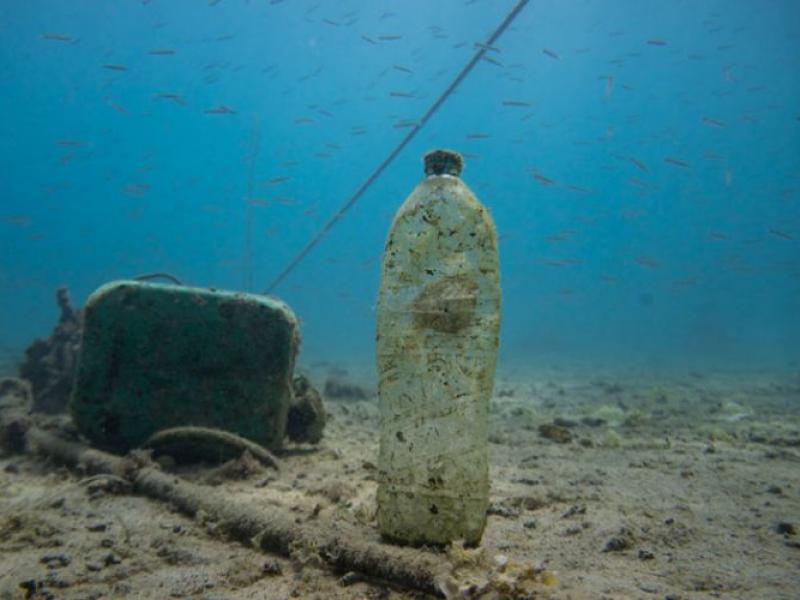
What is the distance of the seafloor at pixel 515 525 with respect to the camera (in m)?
2.09

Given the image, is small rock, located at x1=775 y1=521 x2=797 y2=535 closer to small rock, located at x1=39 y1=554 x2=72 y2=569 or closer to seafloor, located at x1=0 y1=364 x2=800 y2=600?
seafloor, located at x1=0 y1=364 x2=800 y2=600

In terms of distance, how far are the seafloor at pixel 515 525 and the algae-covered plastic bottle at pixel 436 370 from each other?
0.31m

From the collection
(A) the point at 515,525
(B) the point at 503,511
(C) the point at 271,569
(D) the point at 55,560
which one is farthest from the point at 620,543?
(D) the point at 55,560

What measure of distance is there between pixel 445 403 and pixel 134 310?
3071 mm

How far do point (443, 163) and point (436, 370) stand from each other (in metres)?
1.08

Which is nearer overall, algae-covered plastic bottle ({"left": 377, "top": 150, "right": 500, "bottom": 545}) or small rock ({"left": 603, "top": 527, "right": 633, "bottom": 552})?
algae-covered plastic bottle ({"left": 377, "top": 150, "right": 500, "bottom": 545})

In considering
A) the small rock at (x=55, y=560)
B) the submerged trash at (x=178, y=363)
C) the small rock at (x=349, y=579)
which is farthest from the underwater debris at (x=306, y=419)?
the small rock at (x=349, y=579)

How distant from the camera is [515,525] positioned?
2934 mm

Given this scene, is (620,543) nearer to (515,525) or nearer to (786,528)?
(515,525)

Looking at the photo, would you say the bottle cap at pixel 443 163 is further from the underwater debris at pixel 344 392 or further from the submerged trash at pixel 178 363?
the underwater debris at pixel 344 392

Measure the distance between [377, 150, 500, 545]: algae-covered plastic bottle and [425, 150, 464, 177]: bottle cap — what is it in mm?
217

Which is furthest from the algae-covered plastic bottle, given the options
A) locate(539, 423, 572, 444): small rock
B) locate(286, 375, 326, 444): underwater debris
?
locate(539, 423, 572, 444): small rock

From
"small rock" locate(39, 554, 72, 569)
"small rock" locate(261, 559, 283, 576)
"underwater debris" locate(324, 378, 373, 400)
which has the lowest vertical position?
"underwater debris" locate(324, 378, 373, 400)

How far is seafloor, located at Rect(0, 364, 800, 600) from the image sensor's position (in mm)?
2086
